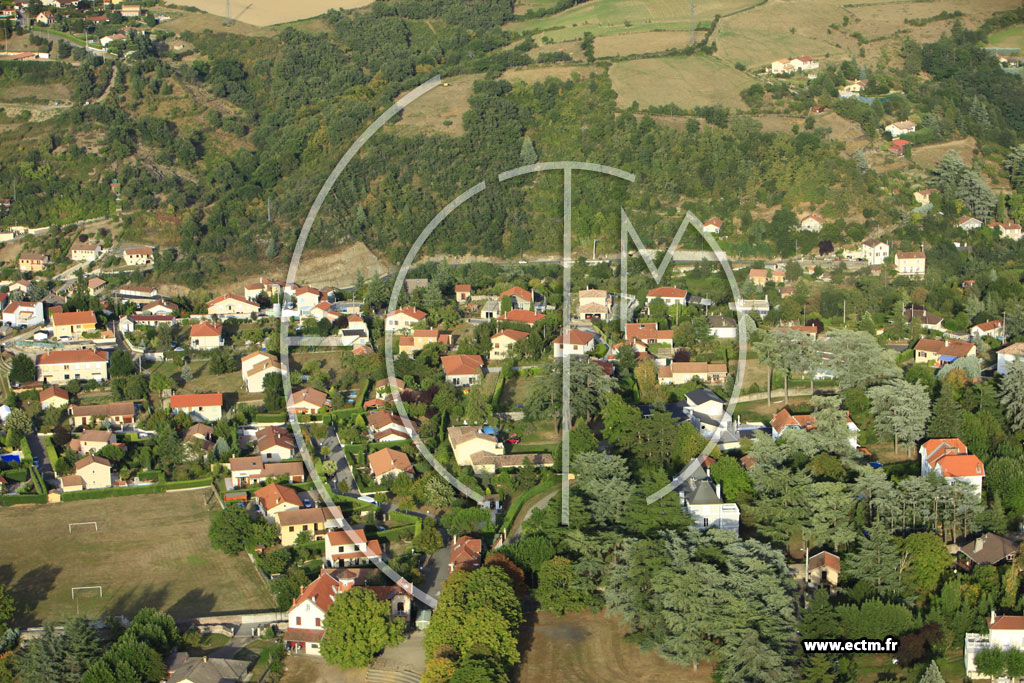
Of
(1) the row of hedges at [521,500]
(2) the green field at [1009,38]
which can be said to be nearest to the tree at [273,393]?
(1) the row of hedges at [521,500]

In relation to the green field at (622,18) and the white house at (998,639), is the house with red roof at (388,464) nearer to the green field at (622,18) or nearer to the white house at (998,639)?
the white house at (998,639)

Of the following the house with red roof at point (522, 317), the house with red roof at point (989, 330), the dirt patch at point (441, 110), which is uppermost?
the dirt patch at point (441, 110)

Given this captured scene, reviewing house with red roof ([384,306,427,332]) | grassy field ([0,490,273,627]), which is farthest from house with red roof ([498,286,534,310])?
grassy field ([0,490,273,627])

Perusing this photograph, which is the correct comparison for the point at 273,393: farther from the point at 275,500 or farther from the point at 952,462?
the point at 952,462

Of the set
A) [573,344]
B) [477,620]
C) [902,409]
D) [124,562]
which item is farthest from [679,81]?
[477,620]

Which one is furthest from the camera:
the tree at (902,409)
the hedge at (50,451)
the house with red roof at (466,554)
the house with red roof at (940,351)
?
the house with red roof at (940,351)

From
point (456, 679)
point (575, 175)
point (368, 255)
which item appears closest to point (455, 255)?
point (368, 255)
